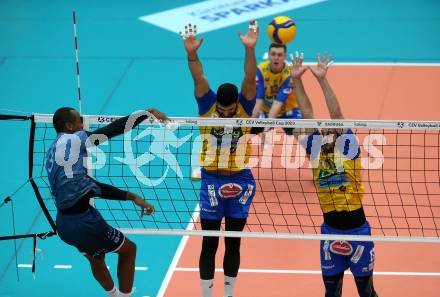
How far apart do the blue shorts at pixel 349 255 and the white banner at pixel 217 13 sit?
421 inches

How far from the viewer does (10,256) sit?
33.7 ft

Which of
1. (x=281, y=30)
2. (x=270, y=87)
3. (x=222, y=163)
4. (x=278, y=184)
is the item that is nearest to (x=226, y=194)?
(x=222, y=163)

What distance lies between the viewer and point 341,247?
7.72 metres

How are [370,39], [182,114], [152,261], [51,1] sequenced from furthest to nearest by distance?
[51,1], [370,39], [182,114], [152,261]

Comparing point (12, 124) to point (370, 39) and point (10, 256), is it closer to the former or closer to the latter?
point (10, 256)

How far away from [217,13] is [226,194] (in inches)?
436

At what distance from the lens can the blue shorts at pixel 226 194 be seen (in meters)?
8.29

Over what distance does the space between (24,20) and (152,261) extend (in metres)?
10.3

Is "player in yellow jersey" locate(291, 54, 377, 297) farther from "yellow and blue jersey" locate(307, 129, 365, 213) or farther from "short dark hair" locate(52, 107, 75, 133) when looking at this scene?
"short dark hair" locate(52, 107, 75, 133)

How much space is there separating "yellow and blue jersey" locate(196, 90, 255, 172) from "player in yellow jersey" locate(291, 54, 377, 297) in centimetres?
85

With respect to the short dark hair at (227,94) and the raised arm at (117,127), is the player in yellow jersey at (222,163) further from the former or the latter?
the raised arm at (117,127)

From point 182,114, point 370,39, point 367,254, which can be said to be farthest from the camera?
point 370,39

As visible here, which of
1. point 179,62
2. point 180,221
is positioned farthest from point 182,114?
point 180,221

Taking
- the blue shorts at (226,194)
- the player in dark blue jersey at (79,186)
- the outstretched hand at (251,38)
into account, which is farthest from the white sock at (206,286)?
the outstretched hand at (251,38)
